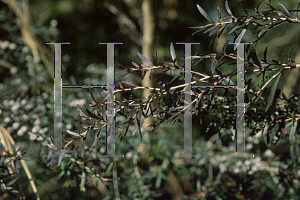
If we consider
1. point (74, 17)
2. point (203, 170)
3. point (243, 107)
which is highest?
point (74, 17)

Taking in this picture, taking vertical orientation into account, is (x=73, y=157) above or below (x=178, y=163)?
above

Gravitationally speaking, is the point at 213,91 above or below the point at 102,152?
above

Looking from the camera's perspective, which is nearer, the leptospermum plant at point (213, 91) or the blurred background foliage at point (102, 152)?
the leptospermum plant at point (213, 91)

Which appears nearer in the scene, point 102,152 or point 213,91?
point 213,91

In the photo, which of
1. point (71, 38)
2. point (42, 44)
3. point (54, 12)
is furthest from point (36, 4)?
point (42, 44)

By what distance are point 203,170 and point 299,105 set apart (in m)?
0.69

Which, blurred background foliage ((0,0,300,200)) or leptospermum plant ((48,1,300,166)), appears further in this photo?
blurred background foliage ((0,0,300,200))

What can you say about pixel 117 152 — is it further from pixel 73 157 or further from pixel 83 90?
pixel 83 90

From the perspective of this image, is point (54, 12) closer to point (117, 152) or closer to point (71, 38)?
point (71, 38)

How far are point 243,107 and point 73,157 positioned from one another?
571mm

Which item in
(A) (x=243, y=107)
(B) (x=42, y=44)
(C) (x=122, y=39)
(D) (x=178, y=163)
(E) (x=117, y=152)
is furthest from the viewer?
(C) (x=122, y=39)

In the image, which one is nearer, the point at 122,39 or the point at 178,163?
the point at 178,163

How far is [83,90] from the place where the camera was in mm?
1473

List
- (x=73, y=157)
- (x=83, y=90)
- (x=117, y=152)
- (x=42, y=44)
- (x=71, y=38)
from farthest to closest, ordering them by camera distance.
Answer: (x=71, y=38) → (x=42, y=44) → (x=83, y=90) → (x=117, y=152) → (x=73, y=157)
